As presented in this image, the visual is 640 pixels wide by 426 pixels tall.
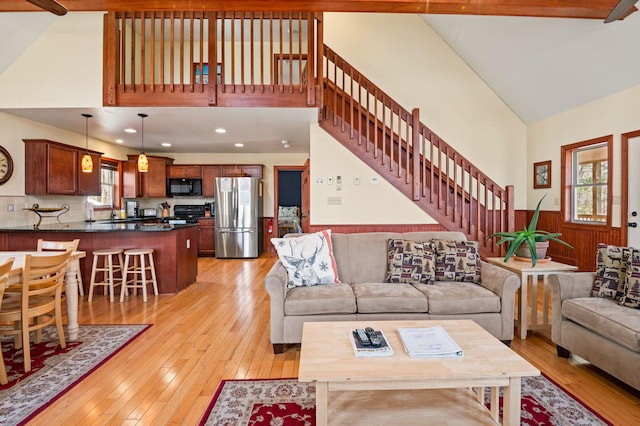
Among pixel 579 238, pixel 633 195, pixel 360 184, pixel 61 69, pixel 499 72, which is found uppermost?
pixel 499 72

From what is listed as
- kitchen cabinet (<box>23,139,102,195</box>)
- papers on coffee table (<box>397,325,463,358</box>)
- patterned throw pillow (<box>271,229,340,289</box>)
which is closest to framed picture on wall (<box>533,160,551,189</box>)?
patterned throw pillow (<box>271,229,340,289</box>)

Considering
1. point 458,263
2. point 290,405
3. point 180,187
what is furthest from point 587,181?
point 180,187

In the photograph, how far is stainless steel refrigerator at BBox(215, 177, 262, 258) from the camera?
23.2ft

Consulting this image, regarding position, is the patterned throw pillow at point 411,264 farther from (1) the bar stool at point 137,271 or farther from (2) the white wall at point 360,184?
(1) the bar stool at point 137,271

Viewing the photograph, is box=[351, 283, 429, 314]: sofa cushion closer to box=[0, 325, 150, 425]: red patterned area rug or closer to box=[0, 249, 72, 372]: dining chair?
box=[0, 325, 150, 425]: red patterned area rug

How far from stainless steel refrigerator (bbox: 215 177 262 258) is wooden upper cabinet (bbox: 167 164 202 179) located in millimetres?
852

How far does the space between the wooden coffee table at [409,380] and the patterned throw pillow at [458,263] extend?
1.16 metres

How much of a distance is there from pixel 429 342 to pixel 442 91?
511 cm

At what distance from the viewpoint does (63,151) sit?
5164 millimetres

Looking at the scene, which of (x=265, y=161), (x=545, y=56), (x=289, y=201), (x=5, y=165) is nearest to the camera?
(x=545, y=56)

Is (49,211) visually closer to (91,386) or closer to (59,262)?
(59,262)

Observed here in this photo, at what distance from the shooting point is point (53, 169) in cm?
495

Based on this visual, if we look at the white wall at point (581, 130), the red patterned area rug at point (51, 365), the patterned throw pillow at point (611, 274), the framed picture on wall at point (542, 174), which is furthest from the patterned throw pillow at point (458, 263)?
the framed picture on wall at point (542, 174)

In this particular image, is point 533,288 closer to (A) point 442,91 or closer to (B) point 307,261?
(B) point 307,261
